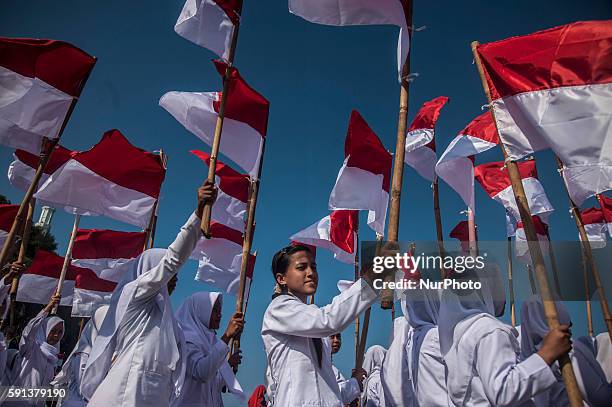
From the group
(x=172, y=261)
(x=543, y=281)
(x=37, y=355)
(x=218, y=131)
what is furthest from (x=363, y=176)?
(x=37, y=355)

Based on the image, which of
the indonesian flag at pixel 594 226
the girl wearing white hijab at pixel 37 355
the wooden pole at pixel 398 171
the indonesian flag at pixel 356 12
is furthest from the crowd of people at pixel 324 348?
the girl wearing white hijab at pixel 37 355

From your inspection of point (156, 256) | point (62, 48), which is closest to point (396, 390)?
point (156, 256)

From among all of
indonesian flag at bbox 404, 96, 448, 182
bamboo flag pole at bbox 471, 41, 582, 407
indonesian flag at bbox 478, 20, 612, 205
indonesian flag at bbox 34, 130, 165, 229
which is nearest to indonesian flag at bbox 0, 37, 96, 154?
indonesian flag at bbox 34, 130, 165, 229

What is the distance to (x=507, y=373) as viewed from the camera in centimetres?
260

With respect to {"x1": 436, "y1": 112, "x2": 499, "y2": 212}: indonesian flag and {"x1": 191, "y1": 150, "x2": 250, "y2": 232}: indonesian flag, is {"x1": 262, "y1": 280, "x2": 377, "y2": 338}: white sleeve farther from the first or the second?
{"x1": 191, "y1": 150, "x2": 250, "y2": 232}: indonesian flag

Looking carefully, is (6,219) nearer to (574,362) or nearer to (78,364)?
(78,364)

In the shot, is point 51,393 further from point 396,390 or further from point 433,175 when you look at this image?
point 433,175

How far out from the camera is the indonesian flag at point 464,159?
236 inches

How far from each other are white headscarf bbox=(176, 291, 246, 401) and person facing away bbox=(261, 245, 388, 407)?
6.81ft

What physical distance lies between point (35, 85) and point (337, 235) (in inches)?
224

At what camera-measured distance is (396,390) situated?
16.4 ft

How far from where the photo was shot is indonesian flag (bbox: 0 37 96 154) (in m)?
6.15

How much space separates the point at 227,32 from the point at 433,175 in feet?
12.7

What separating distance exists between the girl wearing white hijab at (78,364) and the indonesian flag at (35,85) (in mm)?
2729
